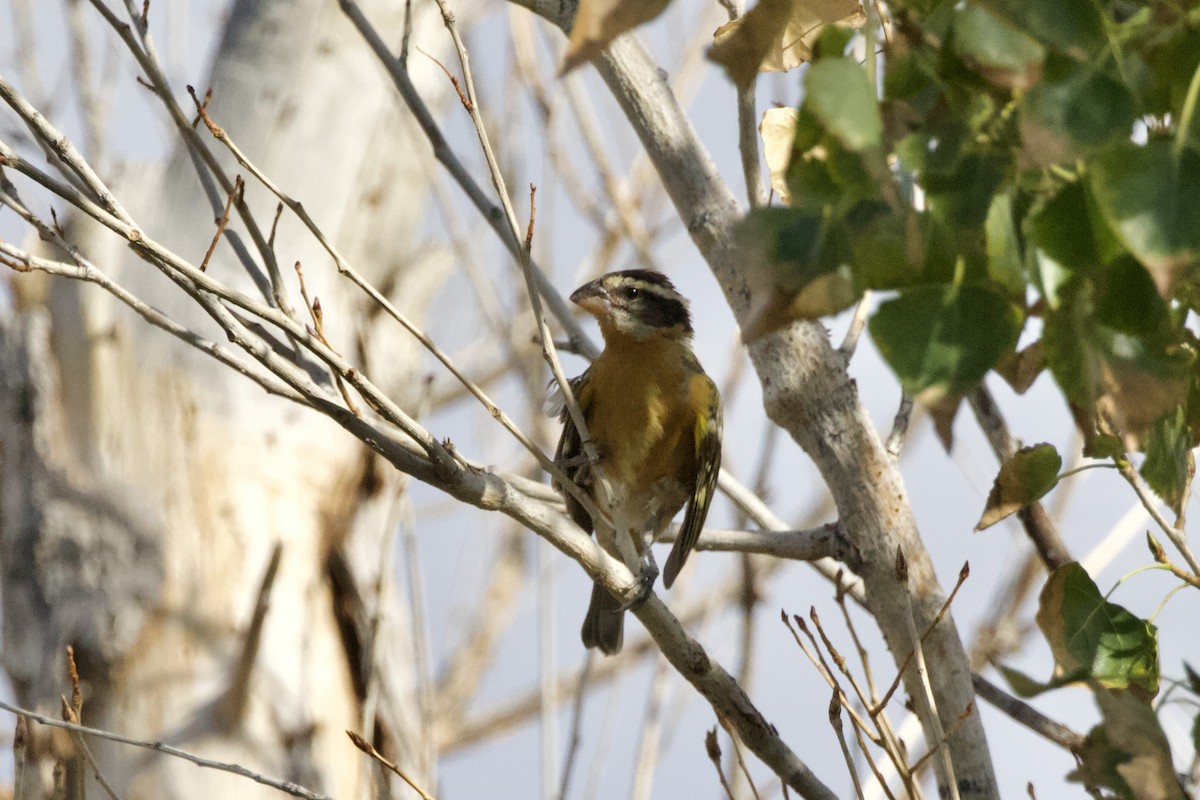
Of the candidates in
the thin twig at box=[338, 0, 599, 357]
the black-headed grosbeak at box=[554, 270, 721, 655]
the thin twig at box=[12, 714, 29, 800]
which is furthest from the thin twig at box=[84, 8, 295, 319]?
the black-headed grosbeak at box=[554, 270, 721, 655]

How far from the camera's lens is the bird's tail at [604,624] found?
5215mm

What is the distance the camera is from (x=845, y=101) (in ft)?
4.25

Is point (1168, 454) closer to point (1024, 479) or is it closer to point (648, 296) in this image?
point (1024, 479)

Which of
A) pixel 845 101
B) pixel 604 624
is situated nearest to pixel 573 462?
pixel 604 624

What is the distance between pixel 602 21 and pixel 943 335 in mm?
532

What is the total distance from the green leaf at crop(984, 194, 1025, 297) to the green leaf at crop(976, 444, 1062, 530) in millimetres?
929

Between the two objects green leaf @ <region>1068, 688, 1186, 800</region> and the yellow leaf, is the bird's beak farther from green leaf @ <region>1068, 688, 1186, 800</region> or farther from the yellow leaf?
green leaf @ <region>1068, 688, 1186, 800</region>

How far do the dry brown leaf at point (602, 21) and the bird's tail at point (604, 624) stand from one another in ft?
13.0

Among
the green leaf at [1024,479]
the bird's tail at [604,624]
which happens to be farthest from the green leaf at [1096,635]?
the bird's tail at [604,624]

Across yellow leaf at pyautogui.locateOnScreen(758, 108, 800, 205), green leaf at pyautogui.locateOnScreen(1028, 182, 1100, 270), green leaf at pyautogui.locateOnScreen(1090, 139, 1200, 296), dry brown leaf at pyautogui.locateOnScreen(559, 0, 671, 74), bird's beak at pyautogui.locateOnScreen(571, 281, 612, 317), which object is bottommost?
green leaf at pyautogui.locateOnScreen(1090, 139, 1200, 296)

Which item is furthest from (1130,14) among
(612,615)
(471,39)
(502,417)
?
(471,39)

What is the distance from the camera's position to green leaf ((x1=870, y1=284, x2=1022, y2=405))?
146 cm

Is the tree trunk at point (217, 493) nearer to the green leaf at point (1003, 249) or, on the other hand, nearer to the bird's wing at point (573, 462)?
the bird's wing at point (573, 462)

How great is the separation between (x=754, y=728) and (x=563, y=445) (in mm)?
1990
